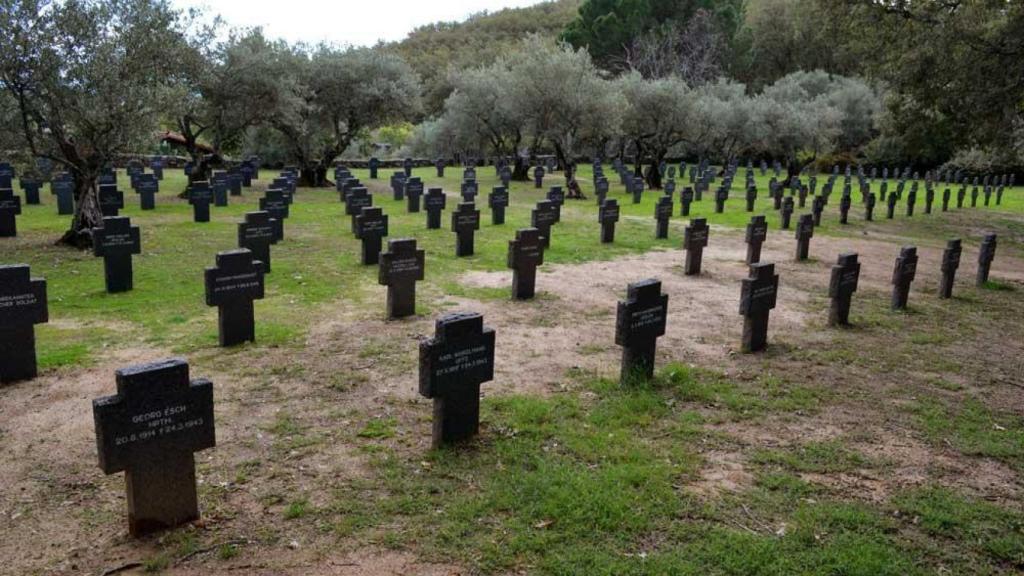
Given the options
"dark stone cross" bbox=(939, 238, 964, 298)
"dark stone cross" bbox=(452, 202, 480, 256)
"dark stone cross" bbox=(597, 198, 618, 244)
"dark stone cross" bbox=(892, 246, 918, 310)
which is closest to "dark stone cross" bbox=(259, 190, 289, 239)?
"dark stone cross" bbox=(452, 202, 480, 256)

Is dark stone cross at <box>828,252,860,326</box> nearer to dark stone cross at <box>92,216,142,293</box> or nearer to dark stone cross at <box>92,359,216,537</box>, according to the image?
dark stone cross at <box>92,359,216,537</box>

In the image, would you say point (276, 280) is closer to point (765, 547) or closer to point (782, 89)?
point (765, 547)

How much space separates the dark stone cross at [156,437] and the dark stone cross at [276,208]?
11.2m

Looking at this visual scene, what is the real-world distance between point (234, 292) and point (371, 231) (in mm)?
5059

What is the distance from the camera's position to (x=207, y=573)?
13.3ft

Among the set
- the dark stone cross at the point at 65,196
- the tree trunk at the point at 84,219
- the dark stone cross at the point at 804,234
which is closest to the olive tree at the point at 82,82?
the tree trunk at the point at 84,219

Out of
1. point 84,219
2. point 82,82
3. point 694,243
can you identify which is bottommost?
point 84,219

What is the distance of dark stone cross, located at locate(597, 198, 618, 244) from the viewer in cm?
1644

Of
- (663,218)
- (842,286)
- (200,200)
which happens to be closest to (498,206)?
(663,218)

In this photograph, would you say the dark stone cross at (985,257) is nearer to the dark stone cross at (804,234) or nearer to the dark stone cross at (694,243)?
the dark stone cross at (804,234)

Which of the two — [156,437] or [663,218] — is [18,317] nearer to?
[156,437]

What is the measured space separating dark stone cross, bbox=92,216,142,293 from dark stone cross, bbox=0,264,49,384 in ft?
12.6

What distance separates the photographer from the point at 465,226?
46.6 ft

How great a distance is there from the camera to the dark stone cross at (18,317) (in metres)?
6.86
